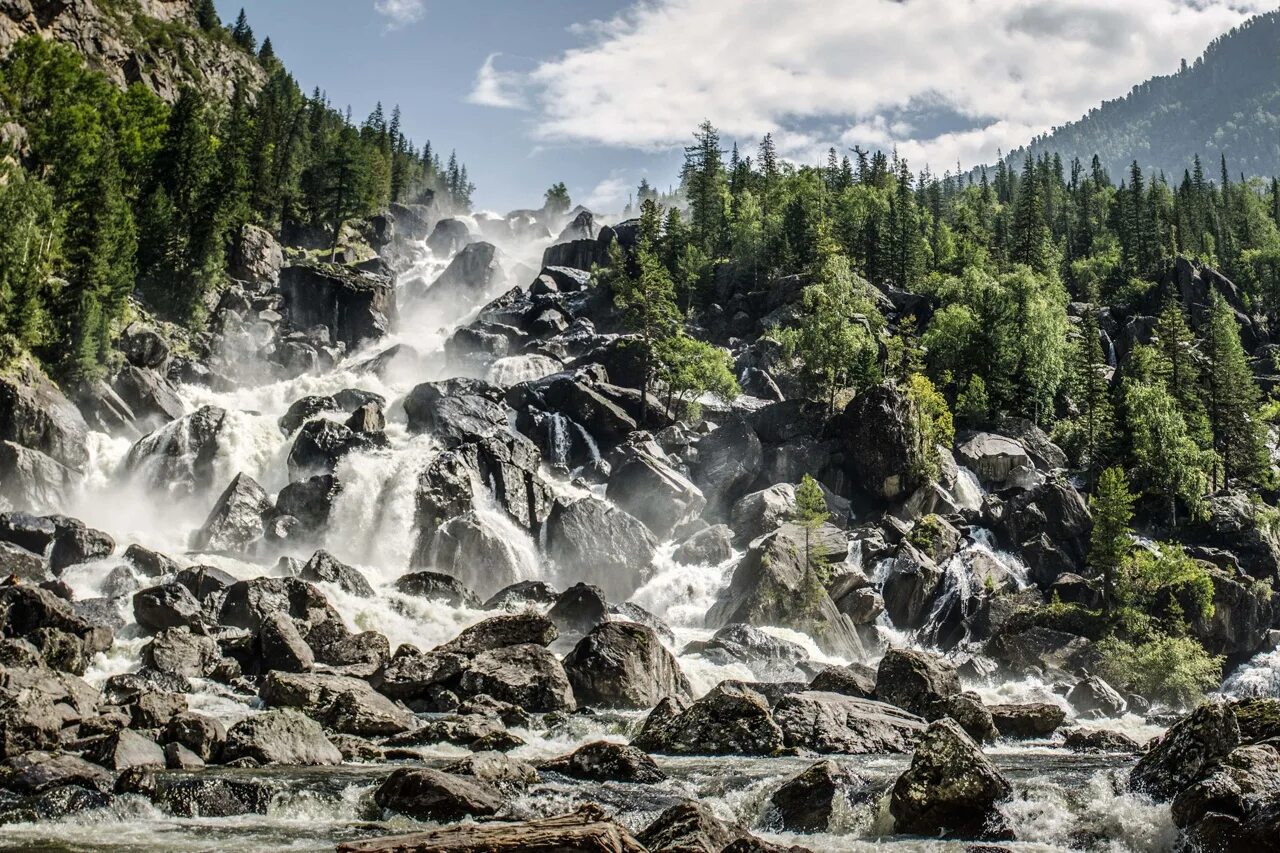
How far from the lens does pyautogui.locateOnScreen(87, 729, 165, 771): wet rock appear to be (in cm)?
2075

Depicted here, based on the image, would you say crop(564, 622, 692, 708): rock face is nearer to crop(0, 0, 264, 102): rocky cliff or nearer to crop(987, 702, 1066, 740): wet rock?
crop(987, 702, 1066, 740): wet rock

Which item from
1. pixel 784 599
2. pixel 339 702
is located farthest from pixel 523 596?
pixel 339 702

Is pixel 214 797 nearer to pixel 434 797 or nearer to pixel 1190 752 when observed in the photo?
pixel 434 797

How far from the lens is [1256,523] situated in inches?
2817

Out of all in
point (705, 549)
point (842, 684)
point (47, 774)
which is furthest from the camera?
point (705, 549)

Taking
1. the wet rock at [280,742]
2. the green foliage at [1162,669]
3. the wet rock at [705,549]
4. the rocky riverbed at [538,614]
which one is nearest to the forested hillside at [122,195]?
the rocky riverbed at [538,614]

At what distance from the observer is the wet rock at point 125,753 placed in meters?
20.8

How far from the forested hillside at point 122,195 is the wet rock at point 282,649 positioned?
40538 millimetres

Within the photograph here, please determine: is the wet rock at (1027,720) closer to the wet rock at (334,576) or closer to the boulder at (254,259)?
the wet rock at (334,576)

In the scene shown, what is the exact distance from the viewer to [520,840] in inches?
475

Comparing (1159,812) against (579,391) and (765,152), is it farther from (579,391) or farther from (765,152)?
(765,152)

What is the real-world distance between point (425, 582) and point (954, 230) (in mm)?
128041

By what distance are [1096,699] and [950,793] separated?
3171 cm

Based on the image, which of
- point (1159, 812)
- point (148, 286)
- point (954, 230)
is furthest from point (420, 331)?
point (1159, 812)
